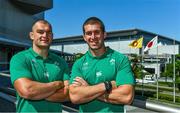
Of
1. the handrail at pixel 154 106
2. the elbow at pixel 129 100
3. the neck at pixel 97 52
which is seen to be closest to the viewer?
the handrail at pixel 154 106

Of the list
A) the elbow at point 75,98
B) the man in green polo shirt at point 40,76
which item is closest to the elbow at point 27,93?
the man in green polo shirt at point 40,76

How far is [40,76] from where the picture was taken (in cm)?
293

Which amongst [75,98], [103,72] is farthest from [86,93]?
[103,72]

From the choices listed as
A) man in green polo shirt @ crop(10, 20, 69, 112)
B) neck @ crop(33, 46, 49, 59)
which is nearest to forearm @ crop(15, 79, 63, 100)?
man in green polo shirt @ crop(10, 20, 69, 112)

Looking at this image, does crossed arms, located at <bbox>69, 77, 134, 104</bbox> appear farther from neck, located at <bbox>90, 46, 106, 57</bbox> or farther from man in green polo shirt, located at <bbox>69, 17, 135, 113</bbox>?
neck, located at <bbox>90, 46, 106, 57</bbox>

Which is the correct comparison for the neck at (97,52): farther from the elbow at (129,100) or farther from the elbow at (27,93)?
the elbow at (27,93)

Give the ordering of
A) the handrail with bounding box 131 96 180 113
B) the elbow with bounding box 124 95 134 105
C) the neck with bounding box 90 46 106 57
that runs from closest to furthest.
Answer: the handrail with bounding box 131 96 180 113 < the elbow with bounding box 124 95 134 105 < the neck with bounding box 90 46 106 57

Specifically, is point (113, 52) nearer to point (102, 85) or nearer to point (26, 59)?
point (102, 85)

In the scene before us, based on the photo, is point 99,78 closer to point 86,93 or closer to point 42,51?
point 86,93

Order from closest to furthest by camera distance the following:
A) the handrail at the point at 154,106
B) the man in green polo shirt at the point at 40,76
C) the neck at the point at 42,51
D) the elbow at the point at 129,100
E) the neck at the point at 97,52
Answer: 1. the handrail at the point at 154,106
2. the elbow at the point at 129,100
3. the man in green polo shirt at the point at 40,76
4. the neck at the point at 97,52
5. the neck at the point at 42,51

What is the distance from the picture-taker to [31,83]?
2801mm

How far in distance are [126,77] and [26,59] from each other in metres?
0.97

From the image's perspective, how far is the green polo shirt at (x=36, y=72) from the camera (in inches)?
112

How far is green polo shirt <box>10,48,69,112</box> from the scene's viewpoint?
A: 2842 mm
